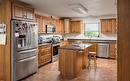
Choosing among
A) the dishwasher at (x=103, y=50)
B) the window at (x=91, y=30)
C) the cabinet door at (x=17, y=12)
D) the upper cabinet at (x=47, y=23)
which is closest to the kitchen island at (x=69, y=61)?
the cabinet door at (x=17, y=12)

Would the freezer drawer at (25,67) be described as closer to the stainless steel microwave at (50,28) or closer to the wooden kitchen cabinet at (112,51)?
the stainless steel microwave at (50,28)

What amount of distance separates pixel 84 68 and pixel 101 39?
294cm

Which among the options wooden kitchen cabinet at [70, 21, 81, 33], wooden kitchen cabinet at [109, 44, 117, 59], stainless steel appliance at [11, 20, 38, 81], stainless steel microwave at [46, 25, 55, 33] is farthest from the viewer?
wooden kitchen cabinet at [70, 21, 81, 33]

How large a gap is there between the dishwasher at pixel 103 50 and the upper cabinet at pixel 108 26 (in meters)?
0.80

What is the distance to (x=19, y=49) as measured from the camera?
402cm

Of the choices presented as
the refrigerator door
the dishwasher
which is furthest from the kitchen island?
the dishwasher

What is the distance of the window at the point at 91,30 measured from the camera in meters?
8.43

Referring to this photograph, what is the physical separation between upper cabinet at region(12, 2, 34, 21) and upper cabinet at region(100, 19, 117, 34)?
4.50 meters

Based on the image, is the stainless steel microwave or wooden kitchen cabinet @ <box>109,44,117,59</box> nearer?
the stainless steel microwave

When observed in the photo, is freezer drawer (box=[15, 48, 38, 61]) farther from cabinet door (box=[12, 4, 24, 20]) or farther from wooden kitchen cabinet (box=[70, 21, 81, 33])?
wooden kitchen cabinet (box=[70, 21, 81, 33])

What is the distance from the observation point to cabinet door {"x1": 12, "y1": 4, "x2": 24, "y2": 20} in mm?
3883

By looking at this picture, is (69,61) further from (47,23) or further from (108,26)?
(108,26)

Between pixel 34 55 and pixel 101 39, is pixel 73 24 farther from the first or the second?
pixel 34 55

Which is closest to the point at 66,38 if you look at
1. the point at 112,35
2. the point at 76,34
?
the point at 76,34
